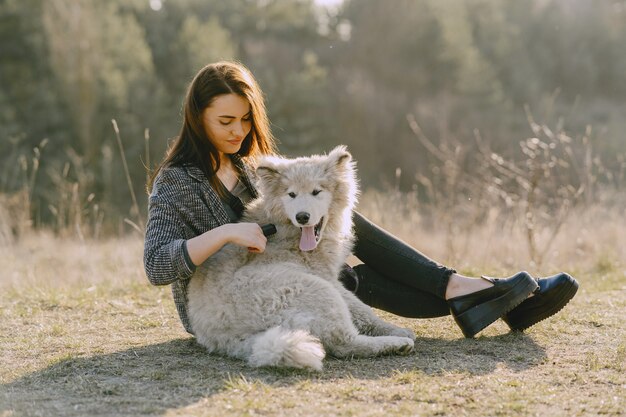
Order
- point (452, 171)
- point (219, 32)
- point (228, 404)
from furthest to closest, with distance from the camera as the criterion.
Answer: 1. point (219, 32)
2. point (452, 171)
3. point (228, 404)

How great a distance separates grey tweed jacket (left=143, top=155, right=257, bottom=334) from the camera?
3379 mm

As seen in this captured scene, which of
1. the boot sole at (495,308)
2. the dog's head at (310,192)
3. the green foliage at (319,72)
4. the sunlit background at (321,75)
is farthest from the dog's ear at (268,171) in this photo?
the green foliage at (319,72)

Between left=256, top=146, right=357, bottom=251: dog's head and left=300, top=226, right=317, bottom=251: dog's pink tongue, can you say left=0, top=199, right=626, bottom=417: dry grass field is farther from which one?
left=256, top=146, right=357, bottom=251: dog's head

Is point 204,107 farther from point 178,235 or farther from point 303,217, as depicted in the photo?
point 303,217

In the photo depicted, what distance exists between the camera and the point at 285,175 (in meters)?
3.88

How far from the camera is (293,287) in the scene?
3.35 meters

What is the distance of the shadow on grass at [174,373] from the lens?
9.32 ft

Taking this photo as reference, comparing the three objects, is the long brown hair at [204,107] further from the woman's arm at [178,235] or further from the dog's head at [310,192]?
the dog's head at [310,192]

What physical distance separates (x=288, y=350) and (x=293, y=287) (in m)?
0.39

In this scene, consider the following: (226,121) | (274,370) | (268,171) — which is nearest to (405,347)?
(274,370)

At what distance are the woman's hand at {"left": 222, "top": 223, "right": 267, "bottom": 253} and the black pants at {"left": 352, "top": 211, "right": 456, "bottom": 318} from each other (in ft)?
2.90

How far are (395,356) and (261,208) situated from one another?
3.83 ft

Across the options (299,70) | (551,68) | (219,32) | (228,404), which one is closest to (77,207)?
(228,404)

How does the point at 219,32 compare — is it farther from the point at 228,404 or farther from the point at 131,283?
the point at 228,404
